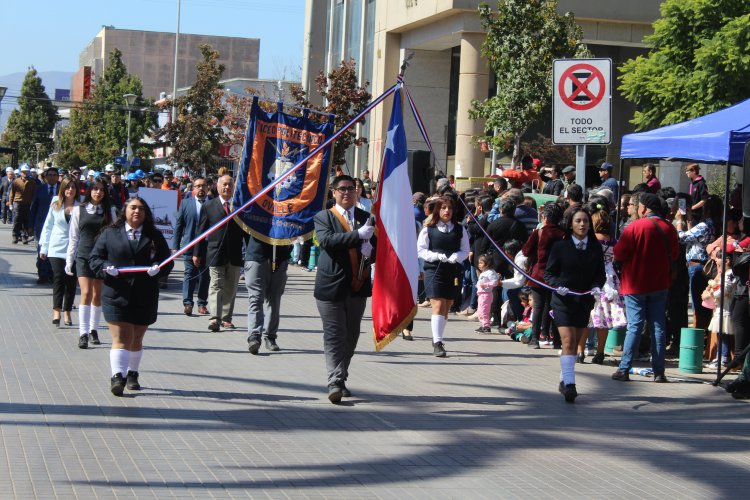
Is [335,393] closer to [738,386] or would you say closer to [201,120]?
[738,386]

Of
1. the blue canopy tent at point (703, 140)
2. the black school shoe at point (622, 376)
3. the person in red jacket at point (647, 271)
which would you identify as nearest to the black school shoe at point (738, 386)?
the person in red jacket at point (647, 271)

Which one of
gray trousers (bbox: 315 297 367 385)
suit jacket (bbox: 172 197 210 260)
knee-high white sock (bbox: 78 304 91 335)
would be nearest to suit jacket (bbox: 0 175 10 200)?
suit jacket (bbox: 172 197 210 260)

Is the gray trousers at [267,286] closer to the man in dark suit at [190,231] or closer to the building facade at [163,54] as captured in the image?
the man in dark suit at [190,231]

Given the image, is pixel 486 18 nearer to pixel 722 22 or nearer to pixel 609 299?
pixel 722 22

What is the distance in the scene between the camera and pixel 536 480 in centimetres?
743

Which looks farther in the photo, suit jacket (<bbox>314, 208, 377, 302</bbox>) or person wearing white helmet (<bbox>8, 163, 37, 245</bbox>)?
person wearing white helmet (<bbox>8, 163, 37, 245</bbox>)

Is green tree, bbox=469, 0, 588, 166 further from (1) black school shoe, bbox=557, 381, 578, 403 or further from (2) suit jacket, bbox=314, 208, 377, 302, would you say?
(2) suit jacket, bbox=314, 208, 377, 302

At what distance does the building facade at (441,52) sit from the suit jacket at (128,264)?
27.9 metres

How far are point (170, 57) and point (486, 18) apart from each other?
12846 cm

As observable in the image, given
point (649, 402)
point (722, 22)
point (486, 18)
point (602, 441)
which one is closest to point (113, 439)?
point (602, 441)

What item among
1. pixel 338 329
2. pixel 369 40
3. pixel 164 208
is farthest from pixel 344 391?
pixel 369 40

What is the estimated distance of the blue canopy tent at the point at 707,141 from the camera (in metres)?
11.5

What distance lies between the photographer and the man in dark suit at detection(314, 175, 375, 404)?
9.85 m

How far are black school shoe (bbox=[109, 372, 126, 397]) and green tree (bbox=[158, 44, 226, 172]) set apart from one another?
3709 cm
